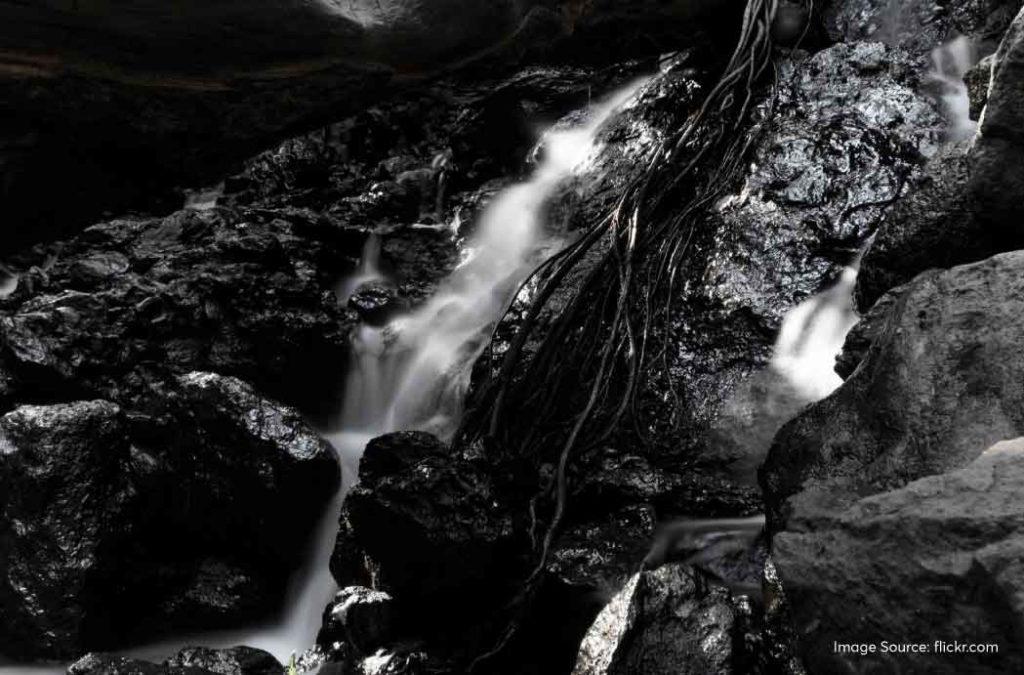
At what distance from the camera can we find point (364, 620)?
133 inches

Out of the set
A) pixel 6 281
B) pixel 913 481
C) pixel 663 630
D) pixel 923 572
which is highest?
pixel 6 281

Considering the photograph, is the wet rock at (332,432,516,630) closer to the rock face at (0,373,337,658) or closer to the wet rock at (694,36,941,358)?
the rock face at (0,373,337,658)

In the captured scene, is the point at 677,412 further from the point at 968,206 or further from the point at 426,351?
the point at 426,351

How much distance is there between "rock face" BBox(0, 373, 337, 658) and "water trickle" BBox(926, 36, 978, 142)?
4256 millimetres

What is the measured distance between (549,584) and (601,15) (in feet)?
17.2

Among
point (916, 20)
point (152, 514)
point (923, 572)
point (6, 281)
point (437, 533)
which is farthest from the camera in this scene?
point (6, 281)

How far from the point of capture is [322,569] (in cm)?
430

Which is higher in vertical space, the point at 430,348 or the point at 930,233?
the point at 430,348

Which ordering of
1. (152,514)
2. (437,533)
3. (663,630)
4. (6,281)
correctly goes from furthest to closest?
1. (6,281)
2. (152,514)
3. (437,533)
4. (663,630)

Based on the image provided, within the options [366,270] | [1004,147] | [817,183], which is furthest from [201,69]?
[1004,147]

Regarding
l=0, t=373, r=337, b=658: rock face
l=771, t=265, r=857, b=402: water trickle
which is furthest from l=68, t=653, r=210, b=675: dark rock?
l=771, t=265, r=857, b=402: water trickle

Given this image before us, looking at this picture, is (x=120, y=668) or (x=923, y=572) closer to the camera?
(x=923, y=572)

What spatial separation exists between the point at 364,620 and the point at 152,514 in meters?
1.63

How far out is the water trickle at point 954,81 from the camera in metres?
5.19
